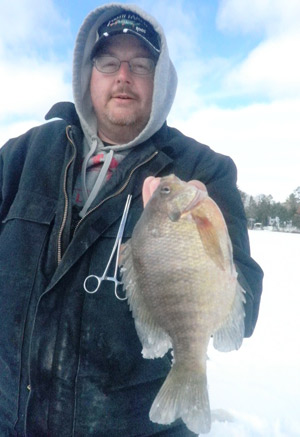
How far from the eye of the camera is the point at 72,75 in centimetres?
285

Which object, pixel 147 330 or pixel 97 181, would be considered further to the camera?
pixel 97 181

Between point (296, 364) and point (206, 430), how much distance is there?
3.25 m

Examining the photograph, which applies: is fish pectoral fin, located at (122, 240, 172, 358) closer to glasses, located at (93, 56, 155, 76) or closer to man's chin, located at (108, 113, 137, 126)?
man's chin, located at (108, 113, 137, 126)

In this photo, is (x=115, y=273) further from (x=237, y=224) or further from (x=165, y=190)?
(x=237, y=224)

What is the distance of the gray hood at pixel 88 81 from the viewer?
2.49 metres

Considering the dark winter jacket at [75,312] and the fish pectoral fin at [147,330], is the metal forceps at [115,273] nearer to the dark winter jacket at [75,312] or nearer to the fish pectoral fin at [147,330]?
the dark winter jacket at [75,312]

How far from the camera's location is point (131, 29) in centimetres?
253

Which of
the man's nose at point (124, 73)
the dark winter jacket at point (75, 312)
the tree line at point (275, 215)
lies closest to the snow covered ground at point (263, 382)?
the dark winter jacket at point (75, 312)

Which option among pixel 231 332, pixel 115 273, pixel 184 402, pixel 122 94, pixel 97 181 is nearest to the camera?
pixel 184 402

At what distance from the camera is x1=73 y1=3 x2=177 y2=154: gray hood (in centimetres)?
249

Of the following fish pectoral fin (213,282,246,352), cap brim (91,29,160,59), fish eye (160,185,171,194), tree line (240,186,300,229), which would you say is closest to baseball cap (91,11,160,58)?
cap brim (91,29,160,59)

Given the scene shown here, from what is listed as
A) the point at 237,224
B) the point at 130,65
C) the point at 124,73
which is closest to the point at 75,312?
the point at 237,224

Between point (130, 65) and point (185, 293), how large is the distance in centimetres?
180

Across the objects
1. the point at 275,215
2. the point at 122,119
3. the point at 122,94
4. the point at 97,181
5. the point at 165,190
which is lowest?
the point at 165,190
